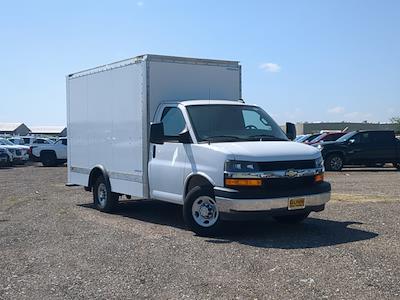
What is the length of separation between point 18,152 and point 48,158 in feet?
6.32

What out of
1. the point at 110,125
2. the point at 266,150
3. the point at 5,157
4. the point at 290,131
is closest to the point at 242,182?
the point at 266,150

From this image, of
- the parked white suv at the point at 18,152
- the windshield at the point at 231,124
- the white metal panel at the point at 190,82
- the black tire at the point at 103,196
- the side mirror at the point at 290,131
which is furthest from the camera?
the parked white suv at the point at 18,152

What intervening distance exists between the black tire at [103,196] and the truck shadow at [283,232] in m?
0.62

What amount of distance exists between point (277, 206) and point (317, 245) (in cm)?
82

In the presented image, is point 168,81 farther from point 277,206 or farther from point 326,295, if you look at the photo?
point 326,295

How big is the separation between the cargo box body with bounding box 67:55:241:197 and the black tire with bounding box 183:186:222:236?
1619mm

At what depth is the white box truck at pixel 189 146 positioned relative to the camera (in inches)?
336

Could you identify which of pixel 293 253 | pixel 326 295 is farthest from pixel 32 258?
pixel 326 295

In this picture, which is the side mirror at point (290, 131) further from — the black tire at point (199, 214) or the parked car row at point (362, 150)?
the parked car row at point (362, 150)

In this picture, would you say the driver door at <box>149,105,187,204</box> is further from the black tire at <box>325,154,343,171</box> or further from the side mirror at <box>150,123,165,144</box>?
the black tire at <box>325,154,343,171</box>

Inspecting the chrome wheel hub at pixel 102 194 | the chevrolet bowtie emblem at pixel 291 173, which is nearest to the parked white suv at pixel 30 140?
the chrome wheel hub at pixel 102 194

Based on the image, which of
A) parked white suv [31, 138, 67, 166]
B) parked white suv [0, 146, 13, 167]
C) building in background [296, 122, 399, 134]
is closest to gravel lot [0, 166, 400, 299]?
parked white suv [0, 146, 13, 167]

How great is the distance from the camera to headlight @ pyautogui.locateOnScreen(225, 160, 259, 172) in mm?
8445

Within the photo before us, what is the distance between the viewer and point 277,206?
848 centimetres
